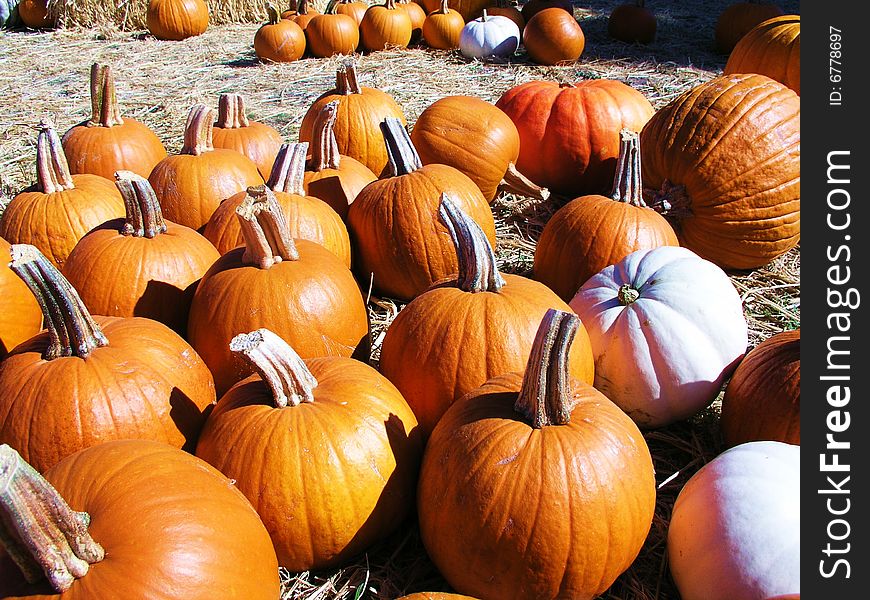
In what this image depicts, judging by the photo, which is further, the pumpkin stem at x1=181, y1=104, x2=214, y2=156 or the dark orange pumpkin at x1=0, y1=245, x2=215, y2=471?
the pumpkin stem at x1=181, y1=104, x2=214, y2=156

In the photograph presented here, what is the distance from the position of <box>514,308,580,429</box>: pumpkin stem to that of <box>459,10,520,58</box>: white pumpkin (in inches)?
344

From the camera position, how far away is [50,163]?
12.1 ft

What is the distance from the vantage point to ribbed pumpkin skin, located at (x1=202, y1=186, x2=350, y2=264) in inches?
136

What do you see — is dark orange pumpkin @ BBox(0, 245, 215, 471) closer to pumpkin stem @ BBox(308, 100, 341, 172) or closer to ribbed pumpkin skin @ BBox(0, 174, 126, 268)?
ribbed pumpkin skin @ BBox(0, 174, 126, 268)

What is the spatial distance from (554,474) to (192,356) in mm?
1410

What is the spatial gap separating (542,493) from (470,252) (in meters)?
1.03

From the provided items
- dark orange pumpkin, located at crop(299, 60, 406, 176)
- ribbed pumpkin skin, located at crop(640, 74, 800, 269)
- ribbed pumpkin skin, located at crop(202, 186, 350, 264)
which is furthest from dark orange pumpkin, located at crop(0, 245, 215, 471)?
ribbed pumpkin skin, located at crop(640, 74, 800, 269)

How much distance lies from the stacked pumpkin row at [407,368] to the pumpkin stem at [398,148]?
13 millimetres

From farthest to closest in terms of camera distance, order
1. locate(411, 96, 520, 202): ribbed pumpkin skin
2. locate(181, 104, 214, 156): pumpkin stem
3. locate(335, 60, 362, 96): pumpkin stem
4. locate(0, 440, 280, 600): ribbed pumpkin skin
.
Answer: locate(335, 60, 362, 96): pumpkin stem < locate(411, 96, 520, 202): ribbed pumpkin skin < locate(181, 104, 214, 156): pumpkin stem < locate(0, 440, 280, 600): ribbed pumpkin skin

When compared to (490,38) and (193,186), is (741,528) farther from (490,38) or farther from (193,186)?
(490,38)

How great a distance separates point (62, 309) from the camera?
2295 millimetres

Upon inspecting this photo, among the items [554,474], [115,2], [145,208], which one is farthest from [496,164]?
[115,2]

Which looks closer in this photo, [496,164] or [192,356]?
[192,356]

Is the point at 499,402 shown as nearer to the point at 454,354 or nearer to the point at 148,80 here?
the point at 454,354
